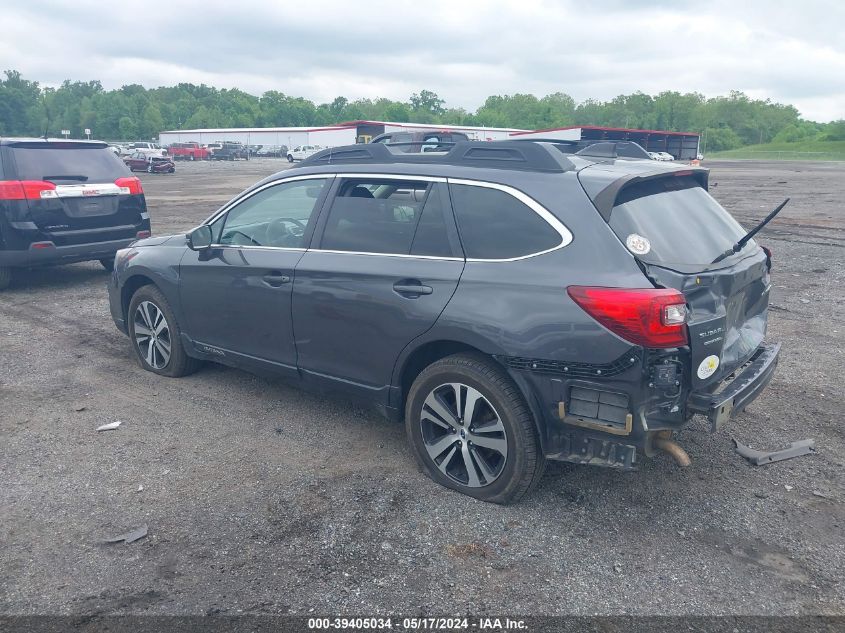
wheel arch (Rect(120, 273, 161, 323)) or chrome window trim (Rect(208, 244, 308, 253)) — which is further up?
chrome window trim (Rect(208, 244, 308, 253))

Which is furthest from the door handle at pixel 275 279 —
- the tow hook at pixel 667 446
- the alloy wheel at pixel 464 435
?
the tow hook at pixel 667 446

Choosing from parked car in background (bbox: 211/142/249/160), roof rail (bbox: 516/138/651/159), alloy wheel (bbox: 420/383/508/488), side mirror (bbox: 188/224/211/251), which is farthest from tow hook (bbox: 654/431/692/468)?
parked car in background (bbox: 211/142/249/160)

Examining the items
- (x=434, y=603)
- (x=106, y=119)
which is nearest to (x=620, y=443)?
(x=434, y=603)

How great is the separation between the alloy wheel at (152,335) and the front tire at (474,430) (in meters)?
2.61

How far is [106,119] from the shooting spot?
132375 millimetres

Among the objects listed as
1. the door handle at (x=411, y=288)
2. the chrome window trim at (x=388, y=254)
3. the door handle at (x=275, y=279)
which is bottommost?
the door handle at (x=275, y=279)

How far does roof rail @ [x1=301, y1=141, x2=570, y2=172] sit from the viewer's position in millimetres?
3897

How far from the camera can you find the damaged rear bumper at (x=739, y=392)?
11.3 ft

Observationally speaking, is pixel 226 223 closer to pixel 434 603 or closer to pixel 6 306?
pixel 434 603

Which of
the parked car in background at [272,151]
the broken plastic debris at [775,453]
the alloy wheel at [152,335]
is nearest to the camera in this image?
the broken plastic debris at [775,453]

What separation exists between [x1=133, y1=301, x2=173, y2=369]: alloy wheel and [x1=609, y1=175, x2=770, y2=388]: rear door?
3.79 metres

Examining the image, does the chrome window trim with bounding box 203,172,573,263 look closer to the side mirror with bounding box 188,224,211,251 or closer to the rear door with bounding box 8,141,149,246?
the side mirror with bounding box 188,224,211,251

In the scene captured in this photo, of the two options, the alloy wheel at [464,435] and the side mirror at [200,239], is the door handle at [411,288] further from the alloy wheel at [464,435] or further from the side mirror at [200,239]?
the side mirror at [200,239]

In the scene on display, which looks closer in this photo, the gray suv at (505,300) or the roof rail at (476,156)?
the gray suv at (505,300)
